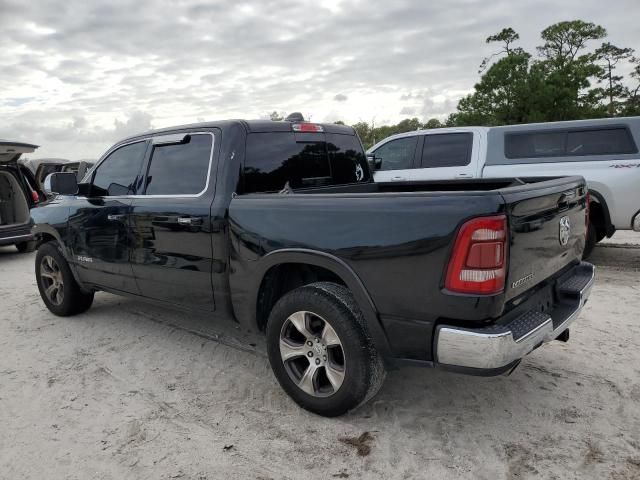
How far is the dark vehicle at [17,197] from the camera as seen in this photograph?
8836mm

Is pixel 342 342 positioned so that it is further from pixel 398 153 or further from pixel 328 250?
pixel 398 153

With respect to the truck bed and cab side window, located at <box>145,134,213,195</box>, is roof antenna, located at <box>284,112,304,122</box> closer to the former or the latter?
cab side window, located at <box>145,134,213,195</box>

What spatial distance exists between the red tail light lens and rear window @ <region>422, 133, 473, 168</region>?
169 inches

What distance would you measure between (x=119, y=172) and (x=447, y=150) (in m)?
5.24

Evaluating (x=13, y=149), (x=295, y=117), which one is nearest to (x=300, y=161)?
(x=295, y=117)

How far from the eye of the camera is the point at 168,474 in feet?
8.45

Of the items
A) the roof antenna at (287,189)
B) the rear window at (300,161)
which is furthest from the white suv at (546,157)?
the roof antenna at (287,189)

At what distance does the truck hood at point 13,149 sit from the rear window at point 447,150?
6.47 m

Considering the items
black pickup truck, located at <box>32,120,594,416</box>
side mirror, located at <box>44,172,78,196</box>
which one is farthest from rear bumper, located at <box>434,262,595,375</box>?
side mirror, located at <box>44,172,78,196</box>

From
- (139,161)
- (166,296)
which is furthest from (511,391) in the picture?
(139,161)

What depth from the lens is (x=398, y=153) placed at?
8383 millimetres

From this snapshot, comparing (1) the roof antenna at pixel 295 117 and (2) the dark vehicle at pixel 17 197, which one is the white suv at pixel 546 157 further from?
(2) the dark vehicle at pixel 17 197

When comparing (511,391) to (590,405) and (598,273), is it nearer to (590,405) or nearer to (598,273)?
(590,405)

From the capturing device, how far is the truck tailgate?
8.05ft
